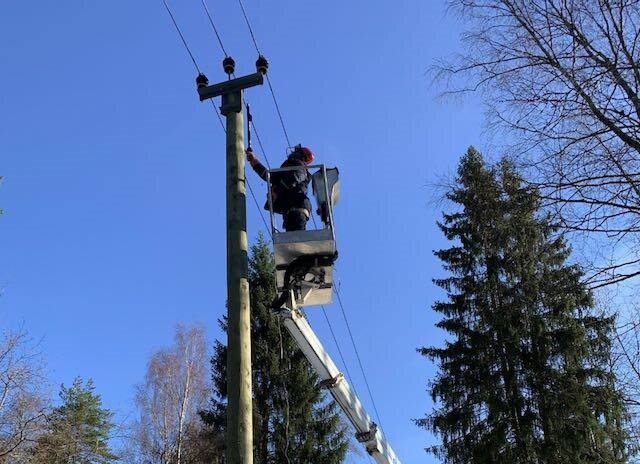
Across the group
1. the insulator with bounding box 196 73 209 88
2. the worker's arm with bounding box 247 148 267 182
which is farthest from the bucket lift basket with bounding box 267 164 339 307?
the insulator with bounding box 196 73 209 88

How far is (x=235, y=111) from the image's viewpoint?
522cm

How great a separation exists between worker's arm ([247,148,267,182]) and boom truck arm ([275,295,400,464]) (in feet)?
4.28

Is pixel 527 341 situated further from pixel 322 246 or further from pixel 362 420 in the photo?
pixel 322 246

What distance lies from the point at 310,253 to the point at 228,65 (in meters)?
1.84

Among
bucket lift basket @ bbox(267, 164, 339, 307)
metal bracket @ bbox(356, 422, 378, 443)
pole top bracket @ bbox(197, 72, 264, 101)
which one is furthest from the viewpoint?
metal bracket @ bbox(356, 422, 378, 443)

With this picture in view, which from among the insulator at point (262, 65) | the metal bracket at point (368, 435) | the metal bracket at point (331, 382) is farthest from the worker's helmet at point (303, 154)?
the metal bracket at point (368, 435)

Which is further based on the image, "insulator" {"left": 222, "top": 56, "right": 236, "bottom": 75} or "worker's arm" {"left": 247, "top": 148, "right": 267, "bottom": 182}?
"worker's arm" {"left": 247, "top": 148, "right": 267, "bottom": 182}

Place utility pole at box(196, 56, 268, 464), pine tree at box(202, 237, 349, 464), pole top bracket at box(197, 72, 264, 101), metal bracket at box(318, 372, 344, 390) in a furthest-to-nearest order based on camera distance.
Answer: pine tree at box(202, 237, 349, 464) < metal bracket at box(318, 372, 344, 390) < pole top bracket at box(197, 72, 264, 101) < utility pole at box(196, 56, 268, 464)

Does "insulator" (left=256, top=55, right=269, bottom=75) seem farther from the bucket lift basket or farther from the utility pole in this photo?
the bucket lift basket

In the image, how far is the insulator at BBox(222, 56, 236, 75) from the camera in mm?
5453

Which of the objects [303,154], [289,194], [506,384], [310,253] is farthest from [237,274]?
[506,384]

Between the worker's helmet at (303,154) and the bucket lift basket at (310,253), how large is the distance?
0.28 m

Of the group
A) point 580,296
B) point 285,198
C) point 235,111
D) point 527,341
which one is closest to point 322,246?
point 285,198

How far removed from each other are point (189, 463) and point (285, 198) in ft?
54.2
